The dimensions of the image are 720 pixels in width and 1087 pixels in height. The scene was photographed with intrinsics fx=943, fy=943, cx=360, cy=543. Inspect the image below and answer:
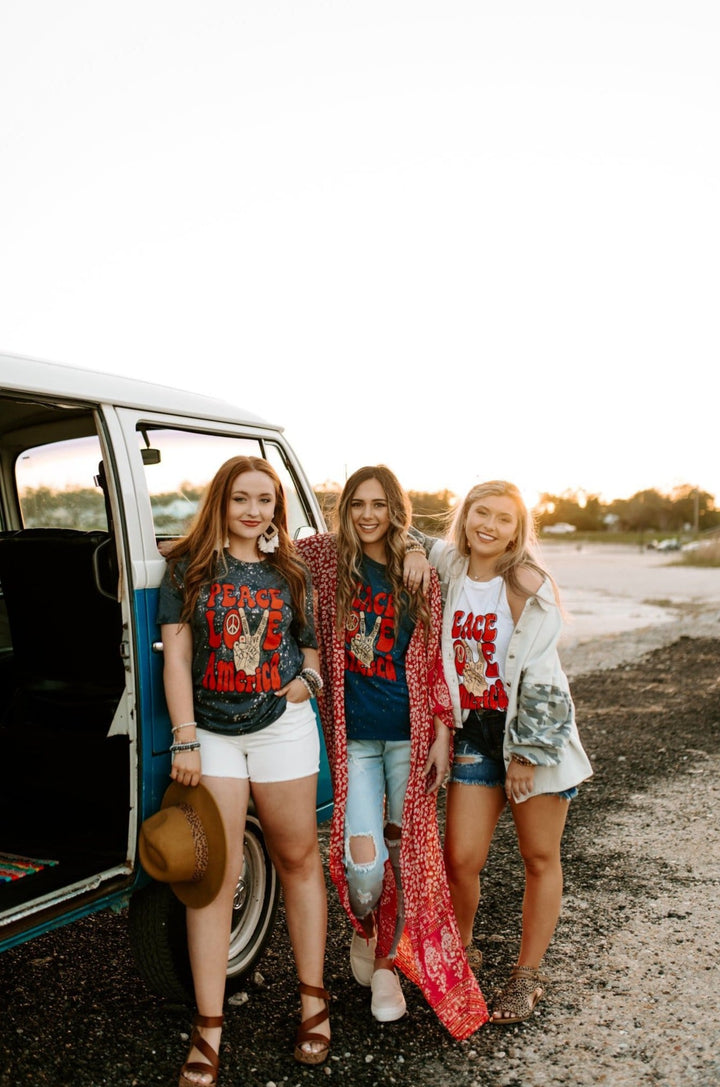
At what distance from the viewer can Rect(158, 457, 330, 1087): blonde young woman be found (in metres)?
2.93

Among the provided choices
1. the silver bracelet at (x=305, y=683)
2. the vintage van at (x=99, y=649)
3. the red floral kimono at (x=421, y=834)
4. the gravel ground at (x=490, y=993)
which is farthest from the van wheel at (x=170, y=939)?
the silver bracelet at (x=305, y=683)

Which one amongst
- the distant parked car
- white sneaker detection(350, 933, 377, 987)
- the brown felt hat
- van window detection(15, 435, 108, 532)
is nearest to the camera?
the brown felt hat

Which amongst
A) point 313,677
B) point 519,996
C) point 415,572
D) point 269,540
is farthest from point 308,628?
point 519,996

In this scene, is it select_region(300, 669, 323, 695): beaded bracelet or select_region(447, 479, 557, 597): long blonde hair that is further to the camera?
select_region(447, 479, 557, 597): long blonde hair

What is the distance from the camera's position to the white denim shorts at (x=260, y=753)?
2.96 m

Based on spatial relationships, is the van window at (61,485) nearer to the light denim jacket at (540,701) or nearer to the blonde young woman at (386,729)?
the blonde young woman at (386,729)

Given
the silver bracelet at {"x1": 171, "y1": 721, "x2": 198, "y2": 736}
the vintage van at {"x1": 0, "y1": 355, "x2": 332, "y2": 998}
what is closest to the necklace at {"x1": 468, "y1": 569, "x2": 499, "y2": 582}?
the vintage van at {"x1": 0, "y1": 355, "x2": 332, "y2": 998}

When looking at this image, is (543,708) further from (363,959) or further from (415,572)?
(363,959)

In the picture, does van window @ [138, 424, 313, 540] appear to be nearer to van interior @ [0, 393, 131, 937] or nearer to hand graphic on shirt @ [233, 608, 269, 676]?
van interior @ [0, 393, 131, 937]

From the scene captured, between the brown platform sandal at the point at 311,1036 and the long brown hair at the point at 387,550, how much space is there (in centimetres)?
121

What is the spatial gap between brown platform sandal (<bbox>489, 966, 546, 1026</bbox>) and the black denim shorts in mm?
826

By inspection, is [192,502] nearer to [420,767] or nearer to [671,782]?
[420,767]

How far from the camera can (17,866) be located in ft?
11.3

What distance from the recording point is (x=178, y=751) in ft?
9.51
